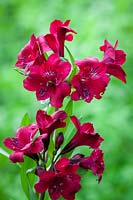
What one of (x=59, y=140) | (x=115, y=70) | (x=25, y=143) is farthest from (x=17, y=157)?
(x=115, y=70)

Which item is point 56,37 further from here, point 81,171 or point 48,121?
point 81,171

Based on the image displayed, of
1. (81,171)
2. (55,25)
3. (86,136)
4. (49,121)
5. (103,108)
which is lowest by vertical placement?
(103,108)

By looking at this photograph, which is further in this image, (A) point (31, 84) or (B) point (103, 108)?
(B) point (103, 108)

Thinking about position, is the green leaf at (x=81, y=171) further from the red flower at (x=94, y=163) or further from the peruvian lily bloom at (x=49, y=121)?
the peruvian lily bloom at (x=49, y=121)

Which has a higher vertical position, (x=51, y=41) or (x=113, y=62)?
(x=51, y=41)

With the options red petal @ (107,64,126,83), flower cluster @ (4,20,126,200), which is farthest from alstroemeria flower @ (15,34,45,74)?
red petal @ (107,64,126,83)

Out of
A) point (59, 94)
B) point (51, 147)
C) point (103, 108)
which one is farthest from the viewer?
point (103, 108)

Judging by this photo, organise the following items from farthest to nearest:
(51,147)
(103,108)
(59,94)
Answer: (103,108), (51,147), (59,94)
